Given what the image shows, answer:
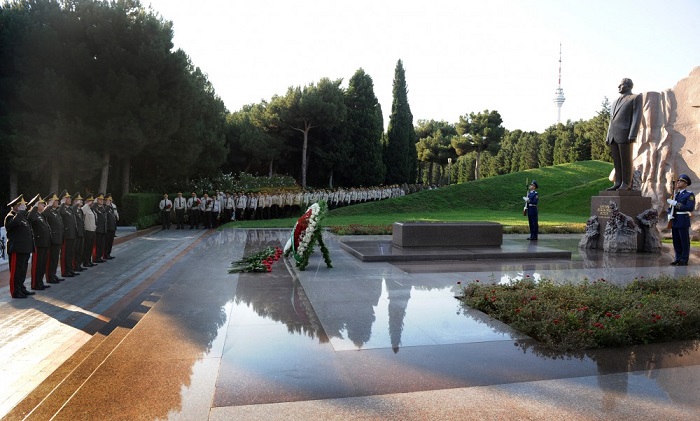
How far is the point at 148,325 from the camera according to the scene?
15.9ft

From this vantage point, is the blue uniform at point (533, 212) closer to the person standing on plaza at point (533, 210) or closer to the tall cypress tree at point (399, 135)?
the person standing on plaza at point (533, 210)

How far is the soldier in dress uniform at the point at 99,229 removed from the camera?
10.4m

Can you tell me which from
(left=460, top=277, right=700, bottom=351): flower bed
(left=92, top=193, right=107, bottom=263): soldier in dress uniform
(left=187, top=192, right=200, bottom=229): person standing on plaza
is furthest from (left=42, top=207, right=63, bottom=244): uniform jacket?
(left=187, top=192, right=200, bottom=229): person standing on plaza

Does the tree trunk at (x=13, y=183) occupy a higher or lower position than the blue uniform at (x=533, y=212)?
higher

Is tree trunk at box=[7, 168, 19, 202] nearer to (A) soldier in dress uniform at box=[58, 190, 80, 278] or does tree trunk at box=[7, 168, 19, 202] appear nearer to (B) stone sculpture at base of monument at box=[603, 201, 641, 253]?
(A) soldier in dress uniform at box=[58, 190, 80, 278]

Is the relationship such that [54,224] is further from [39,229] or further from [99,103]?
[99,103]

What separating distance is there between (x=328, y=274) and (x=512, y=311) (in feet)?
11.4

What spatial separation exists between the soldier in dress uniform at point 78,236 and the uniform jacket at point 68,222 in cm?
14

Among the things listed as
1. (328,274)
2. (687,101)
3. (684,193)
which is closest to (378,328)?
(328,274)

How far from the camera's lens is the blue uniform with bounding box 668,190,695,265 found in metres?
9.39

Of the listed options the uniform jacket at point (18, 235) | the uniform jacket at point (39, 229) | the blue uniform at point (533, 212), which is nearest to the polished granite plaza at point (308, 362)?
the uniform jacket at point (18, 235)

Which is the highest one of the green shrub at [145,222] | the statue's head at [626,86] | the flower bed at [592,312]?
the statue's head at [626,86]

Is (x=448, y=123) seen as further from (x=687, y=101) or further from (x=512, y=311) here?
(x=512, y=311)

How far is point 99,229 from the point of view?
10359mm
